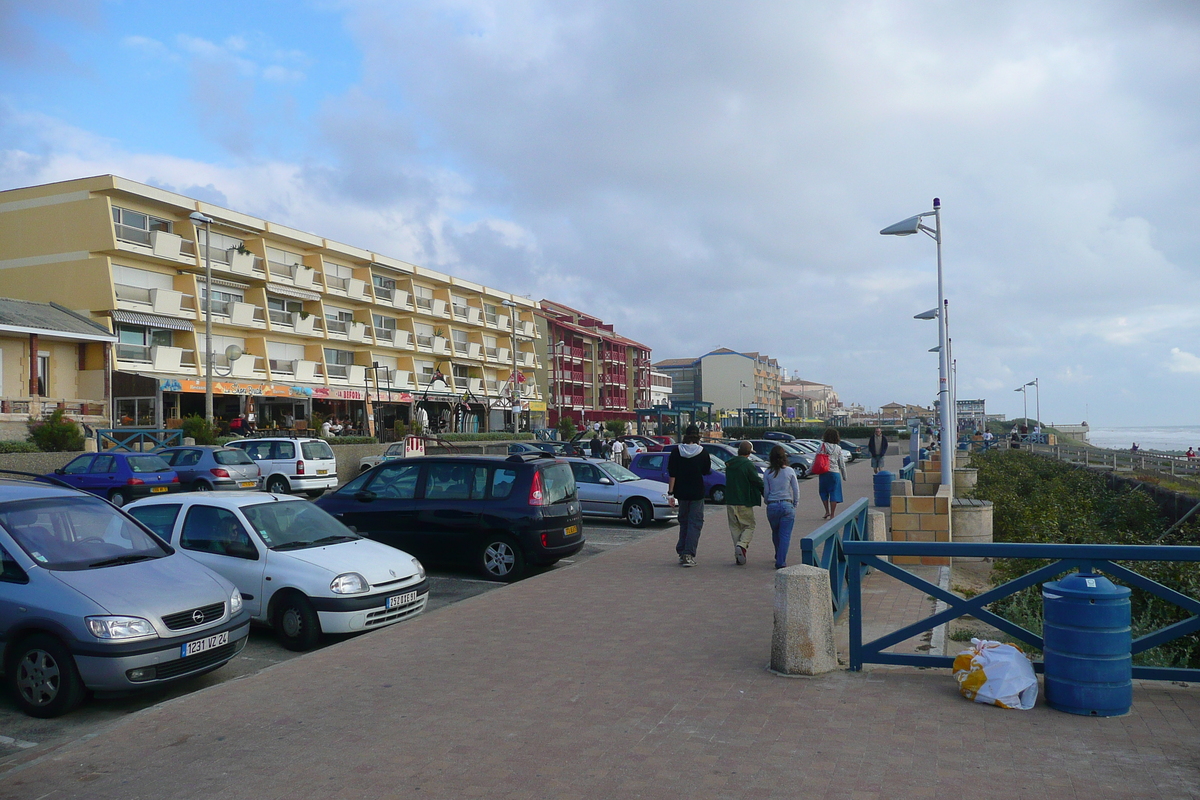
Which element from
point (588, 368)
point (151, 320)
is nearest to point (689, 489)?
point (151, 320)

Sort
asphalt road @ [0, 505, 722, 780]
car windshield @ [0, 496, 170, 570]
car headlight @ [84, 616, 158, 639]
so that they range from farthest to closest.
Answer: car windshield @ [0, 496, 170, 570] < car headlight @ [84, 616, 158, 639] < asphalt road @ [0, 505, 722, 780]

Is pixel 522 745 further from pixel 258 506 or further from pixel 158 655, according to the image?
pixel 258 506

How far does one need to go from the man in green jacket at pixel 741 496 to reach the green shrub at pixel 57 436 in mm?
20675

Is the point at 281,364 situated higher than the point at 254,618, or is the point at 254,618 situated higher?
the point at 281,364

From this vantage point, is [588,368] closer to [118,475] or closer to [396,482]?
[118,475]

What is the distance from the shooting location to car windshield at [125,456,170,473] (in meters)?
19.1

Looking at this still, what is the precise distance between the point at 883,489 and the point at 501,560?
1117 centimetres

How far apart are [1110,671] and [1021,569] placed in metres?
6.23

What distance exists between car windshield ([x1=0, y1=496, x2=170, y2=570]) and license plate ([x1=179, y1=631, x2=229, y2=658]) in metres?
0.94

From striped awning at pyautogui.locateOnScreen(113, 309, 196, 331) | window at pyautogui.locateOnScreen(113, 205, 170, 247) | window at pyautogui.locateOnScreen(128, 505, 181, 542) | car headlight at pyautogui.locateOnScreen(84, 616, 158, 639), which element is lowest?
car headlight at pyautogui.locateOnScreen(84, 616, 158, 639)

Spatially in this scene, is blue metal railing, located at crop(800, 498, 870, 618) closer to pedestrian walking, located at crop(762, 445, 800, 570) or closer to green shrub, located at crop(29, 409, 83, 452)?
pedestrian walking, located at crop(762, 445, 800, 570)

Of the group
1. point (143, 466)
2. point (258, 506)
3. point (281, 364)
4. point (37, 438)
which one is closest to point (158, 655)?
point (258, 506)

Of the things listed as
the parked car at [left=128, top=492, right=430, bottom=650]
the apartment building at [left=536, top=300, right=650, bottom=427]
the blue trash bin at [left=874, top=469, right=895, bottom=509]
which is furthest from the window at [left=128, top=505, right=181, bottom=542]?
the apartment building at [left=536, top=300, right=650, bottom=427]

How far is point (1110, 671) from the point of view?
4.84 meters
